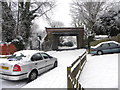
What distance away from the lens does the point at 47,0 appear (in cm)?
2002

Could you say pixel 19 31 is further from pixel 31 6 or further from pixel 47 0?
pixel 47 0

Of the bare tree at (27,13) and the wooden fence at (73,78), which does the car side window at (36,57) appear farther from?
the bare tree at (27,13)

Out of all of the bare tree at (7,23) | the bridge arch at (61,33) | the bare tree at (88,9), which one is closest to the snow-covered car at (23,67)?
the bare tree at (7,23)

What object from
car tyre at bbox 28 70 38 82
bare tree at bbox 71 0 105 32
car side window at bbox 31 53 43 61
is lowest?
car tyre at bbox 28 70 38 82

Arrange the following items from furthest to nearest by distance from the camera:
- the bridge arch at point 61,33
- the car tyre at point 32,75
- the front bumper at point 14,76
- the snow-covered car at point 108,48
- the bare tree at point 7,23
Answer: the bridge arch at point 61,33 → the bare tree at point 7,23 → the snow-covered car at point 108,48 → the car tyre at point 32,75 → the front bumper at point 14,76

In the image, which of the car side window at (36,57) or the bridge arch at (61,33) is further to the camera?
the bridge arch at (61,33)

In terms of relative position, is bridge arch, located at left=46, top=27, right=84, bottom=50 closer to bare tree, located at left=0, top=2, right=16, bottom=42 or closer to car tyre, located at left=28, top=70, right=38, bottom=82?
bare tree, located at left=0, top=2, right=16, bottom=42

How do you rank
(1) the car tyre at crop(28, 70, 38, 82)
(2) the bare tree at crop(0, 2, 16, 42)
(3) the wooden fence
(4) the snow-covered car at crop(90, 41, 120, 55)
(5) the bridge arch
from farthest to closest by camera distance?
1. (5) the bridge arch
2. (2) the bare tree at crop(0, 2, 16, 42)
3. (4) the snow-covered car at crop(90, 41, 120, 55)
4. (1) the car tyre at crop(28, 70, 38, 82)
5. (3) the wooden fence

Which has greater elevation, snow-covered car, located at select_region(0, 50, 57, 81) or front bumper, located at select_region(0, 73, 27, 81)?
snow-covered car, located at select_region(0, 50, 57, 81)

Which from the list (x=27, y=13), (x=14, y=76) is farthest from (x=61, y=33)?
(x=14, y=76)

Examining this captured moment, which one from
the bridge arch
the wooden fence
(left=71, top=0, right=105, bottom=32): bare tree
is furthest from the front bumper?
(left=71, top=0, right=105, bottom=32): bare tree

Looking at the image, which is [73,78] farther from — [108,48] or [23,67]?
[108,48]

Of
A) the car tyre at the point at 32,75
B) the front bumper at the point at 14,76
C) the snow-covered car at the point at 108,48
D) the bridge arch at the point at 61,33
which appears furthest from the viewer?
the bridge arch at the point at 61,33

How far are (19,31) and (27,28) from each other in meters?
1.50
